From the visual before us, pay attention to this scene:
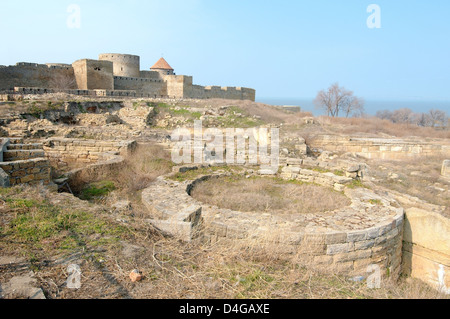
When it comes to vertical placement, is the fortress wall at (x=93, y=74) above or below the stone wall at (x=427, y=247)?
above

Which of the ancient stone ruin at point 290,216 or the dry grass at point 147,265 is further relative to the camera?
the ancient stone ruin at point 290,216

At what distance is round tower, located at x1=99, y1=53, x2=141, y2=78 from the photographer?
3284 cm

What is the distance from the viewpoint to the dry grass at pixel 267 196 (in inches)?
253

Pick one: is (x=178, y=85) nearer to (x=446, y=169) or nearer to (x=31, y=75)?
(x=31, y=75)

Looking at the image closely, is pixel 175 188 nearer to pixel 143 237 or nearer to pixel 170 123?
pixel 143 237

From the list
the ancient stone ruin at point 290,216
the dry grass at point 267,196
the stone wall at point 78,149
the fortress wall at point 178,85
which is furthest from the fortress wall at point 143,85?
the dry grass at point 267,196

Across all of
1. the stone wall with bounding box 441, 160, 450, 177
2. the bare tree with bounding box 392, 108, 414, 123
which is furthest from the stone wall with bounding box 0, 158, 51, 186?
the bare tree with bounding box 392, 108, 414, 123

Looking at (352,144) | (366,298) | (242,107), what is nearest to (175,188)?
(366,298)

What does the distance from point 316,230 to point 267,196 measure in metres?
2.30

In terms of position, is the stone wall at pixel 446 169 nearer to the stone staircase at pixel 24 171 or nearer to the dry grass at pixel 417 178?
the dry grass at pixel 417 178

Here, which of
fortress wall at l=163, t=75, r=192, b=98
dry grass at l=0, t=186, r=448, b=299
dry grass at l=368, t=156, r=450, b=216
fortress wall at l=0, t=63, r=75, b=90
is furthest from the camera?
fortress wall at l=163, t=75, r=192, b=98

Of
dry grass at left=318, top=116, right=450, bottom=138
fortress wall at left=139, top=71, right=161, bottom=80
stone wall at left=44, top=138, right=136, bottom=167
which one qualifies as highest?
fortress wall at left=139, top=71, right=161, bottom=80

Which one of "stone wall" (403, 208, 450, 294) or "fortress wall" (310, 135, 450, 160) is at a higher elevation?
"fortress wall" (310, 135, 450, 160)

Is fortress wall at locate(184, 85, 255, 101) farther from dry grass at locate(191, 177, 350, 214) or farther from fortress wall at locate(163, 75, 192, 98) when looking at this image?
dry grass at locate(191, 177, 350, 214)
